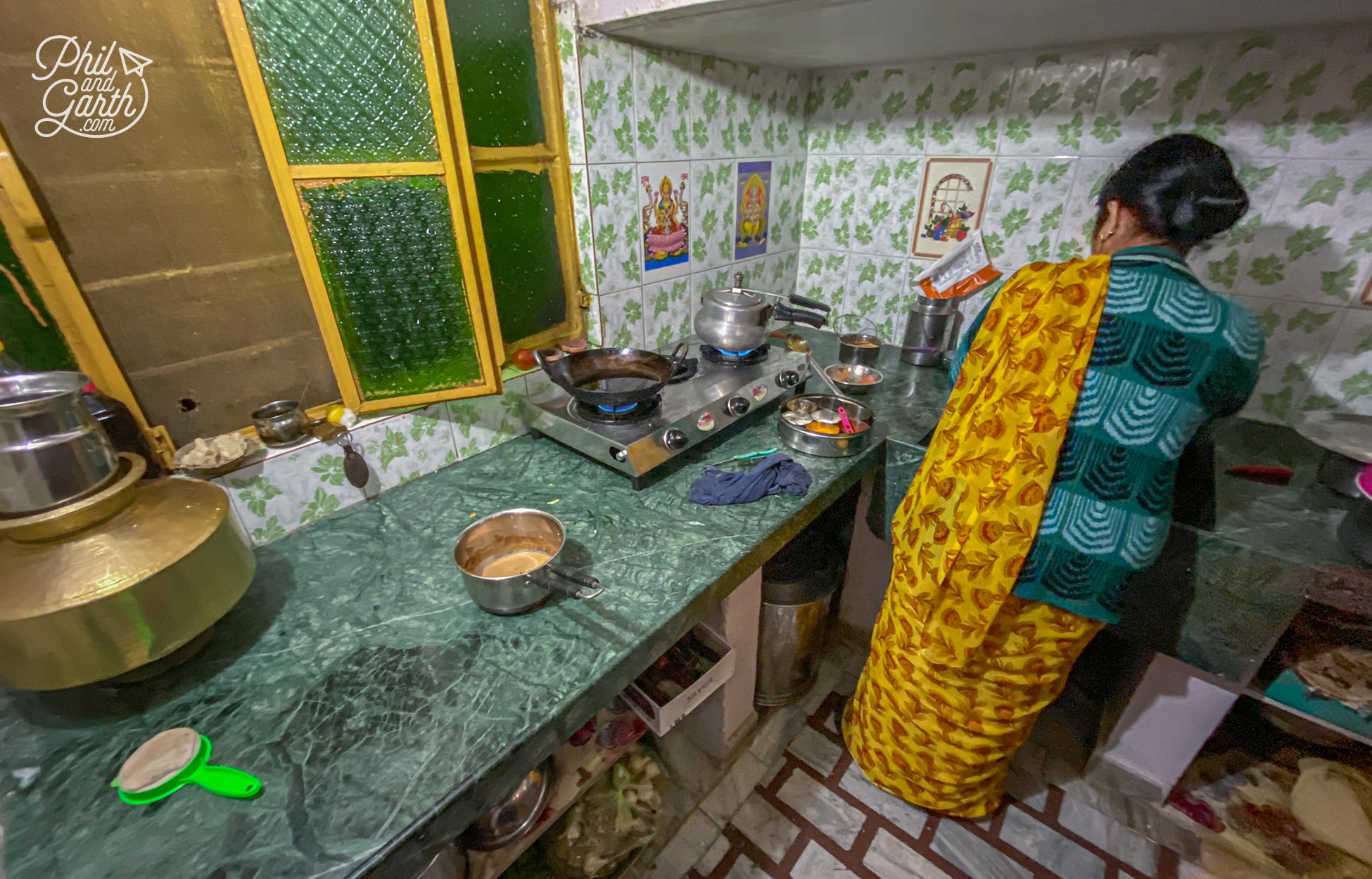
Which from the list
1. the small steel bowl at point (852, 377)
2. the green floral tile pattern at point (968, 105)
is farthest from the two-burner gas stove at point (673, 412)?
the green floral tile pattern at point (968, 105)

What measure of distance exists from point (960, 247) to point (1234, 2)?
80 cm

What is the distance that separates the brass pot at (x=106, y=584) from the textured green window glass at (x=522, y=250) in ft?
2.57

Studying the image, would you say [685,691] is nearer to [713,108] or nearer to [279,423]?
[279,423]

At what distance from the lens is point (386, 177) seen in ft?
3.23

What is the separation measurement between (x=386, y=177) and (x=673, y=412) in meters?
Answer: 0.72

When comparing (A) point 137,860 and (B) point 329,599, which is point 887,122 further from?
(A) point 137,860

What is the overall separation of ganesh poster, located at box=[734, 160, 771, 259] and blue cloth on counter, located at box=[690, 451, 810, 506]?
101 centimetres

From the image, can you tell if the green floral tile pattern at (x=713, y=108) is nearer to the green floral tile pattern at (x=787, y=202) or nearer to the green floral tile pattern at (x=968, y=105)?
the green floral tile pattern at (x=787, y=202)

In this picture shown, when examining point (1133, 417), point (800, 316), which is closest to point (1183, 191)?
point (1133, 417)

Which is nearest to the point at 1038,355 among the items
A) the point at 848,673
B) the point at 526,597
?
the point at 526,597

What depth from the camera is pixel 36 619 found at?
24.5 inches

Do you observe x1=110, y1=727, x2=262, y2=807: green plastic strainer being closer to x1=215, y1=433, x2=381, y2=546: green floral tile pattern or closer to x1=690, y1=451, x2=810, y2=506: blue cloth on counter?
x1=215, y1=433, x2=381, y2=546: green floral tile pattern

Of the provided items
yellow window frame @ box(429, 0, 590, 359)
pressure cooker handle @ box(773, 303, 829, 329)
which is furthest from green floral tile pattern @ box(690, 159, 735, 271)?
yellow window frame @ box(429, 0, 590, 359)

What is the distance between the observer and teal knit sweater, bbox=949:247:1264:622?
82 centimetres
